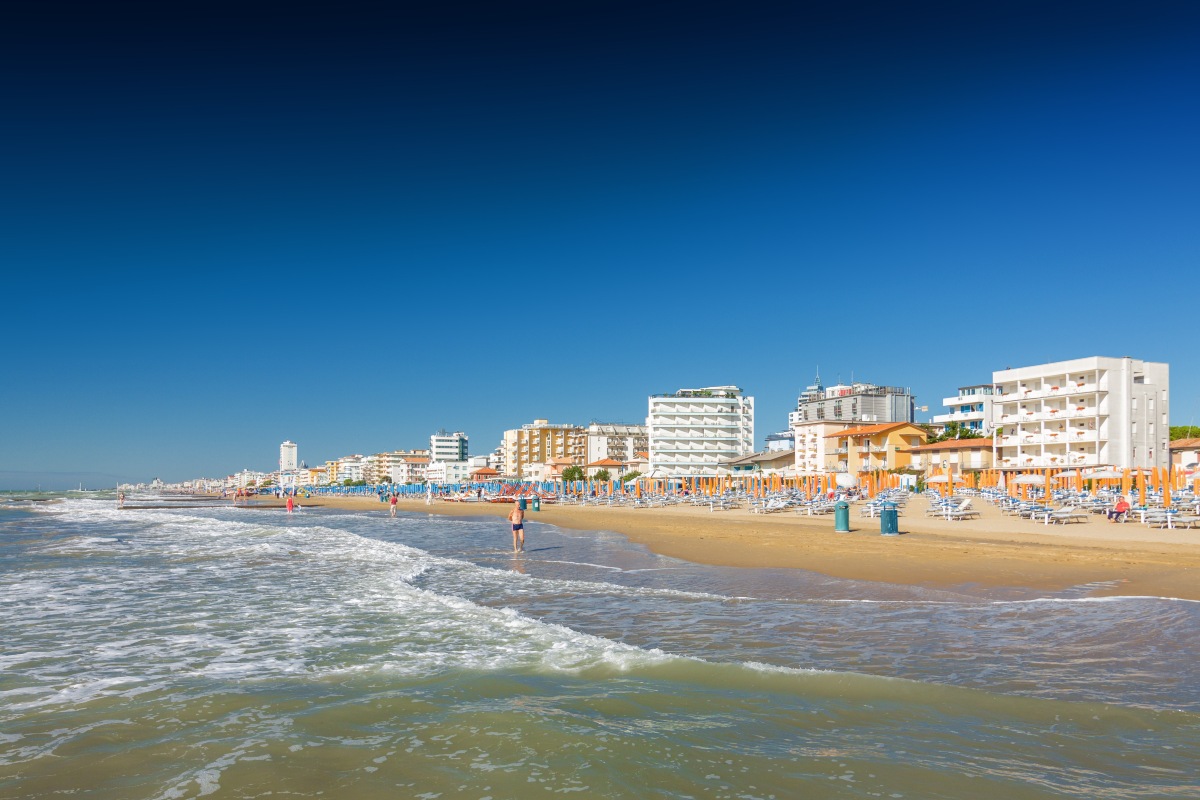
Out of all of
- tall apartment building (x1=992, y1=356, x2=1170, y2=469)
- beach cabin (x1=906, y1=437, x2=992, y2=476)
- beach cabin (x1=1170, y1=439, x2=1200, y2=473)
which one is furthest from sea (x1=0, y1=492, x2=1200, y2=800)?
beach cabin (x1=1170, y1=439, x2=1200, y2=473)

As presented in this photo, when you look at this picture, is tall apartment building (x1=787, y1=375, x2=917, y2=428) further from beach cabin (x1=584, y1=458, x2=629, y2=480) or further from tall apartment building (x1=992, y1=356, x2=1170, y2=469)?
tall apartment building (x1=992, y1=356, x2=1170, y2=469)

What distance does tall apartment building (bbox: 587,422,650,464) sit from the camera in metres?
134

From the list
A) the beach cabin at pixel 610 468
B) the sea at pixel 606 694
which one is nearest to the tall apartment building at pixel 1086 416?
the sea at pixel 606 694

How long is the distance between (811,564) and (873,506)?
58.6 feet

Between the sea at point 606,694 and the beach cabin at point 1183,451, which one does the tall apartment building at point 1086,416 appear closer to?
the beach cabin at point 1183,451

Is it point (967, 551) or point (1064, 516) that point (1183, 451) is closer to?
point (1064, 516)

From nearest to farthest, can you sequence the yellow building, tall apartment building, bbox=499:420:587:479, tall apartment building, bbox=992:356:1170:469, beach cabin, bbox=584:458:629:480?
tall apartment building, bbox=992:356:1170:469, the yellow building, beach cabin, bbox=584:458:629:480, tall apartment building, bbox=499:420:587:479

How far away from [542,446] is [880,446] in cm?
8343

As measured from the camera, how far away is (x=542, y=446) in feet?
486

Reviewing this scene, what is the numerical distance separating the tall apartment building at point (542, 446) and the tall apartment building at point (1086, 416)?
81.6m

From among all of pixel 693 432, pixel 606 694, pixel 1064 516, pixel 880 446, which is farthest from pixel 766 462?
pixel 606 694

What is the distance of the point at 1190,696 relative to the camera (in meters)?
6.20

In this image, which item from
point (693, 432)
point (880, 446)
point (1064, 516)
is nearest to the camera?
point (1064, 516)

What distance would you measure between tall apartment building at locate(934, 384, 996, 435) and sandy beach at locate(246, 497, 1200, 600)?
227 feet
